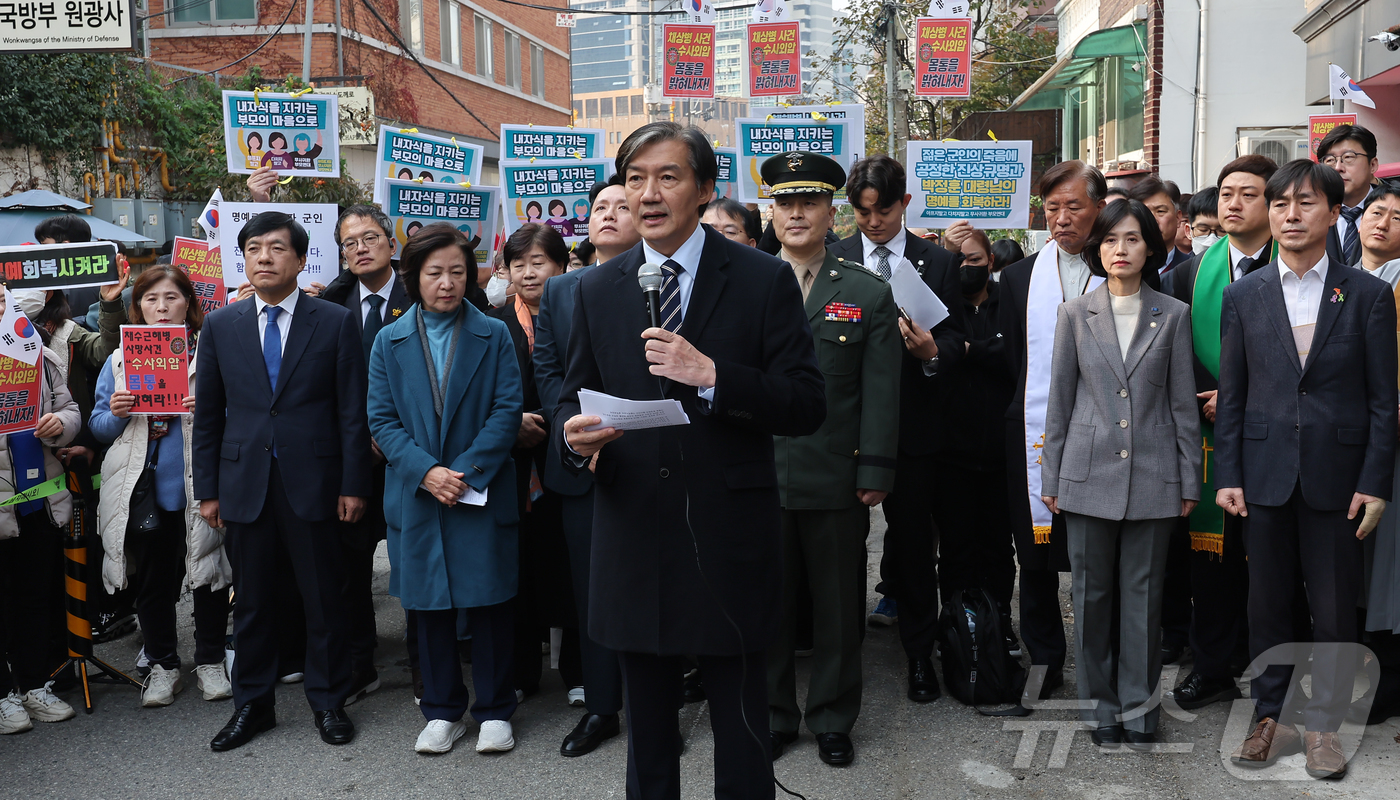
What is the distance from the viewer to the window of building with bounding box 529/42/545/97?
34.1m

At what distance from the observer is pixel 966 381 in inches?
209

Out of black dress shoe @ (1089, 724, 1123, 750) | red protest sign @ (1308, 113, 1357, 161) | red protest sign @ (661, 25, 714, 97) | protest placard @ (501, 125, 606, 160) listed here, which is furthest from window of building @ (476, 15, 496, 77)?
black dress shoe @ (1089, 724, 1123, 750)

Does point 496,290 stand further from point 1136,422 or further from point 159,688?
point 1136,422

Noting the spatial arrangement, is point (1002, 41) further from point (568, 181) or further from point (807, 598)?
point (807, 598)

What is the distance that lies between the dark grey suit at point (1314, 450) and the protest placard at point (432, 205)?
4.43 metres

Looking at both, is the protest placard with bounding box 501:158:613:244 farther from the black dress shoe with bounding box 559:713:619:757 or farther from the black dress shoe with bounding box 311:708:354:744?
the black dress shoe with bounding box 559:713:619:757

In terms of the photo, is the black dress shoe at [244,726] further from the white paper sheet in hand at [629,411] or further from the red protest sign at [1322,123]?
the red protest sign at [1322,123]

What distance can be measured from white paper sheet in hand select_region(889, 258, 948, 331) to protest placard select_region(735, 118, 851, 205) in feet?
10.1

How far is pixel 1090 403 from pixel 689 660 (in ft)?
7.44

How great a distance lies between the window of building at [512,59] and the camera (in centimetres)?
3225

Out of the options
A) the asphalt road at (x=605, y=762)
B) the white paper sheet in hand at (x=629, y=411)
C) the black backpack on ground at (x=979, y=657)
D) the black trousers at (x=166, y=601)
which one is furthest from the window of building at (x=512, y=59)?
the white paper sheet in hand at (x=629, y=411)

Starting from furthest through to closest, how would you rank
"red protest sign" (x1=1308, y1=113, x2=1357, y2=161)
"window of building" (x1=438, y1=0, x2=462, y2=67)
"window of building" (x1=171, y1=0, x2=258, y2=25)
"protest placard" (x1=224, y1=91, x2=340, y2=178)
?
"window of building" (x1=438, y1=0, x2=462, y2=67) → "window of building" (x1=171, y1=0, x2=258, y2=25) → "red protest sign" (x1=1308, y1=113, x2=1357, y2=161) → "protest placard" (x1=224, y1=91, x2=340, y2=178)

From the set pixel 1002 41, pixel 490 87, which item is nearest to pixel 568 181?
pixel 1002 41

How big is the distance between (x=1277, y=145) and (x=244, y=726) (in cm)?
1509
